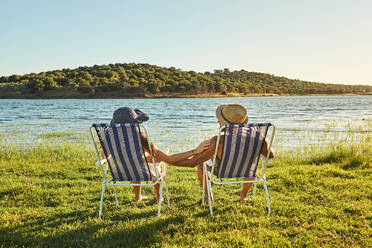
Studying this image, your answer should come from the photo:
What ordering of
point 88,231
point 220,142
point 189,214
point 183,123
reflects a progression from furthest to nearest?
point 183,123 → point 189,214 → point 220,142 → point 88,231

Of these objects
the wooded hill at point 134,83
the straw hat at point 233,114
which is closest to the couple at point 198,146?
the straw hat at point 233,114

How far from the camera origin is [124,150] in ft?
10.1

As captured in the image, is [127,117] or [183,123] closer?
[127,117]

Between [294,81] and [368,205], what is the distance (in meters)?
76.8

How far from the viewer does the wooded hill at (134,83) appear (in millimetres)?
50188

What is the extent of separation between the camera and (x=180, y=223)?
308 cm

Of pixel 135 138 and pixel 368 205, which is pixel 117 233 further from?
pixel 368 205

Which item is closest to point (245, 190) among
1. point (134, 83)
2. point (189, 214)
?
point (189, 214)

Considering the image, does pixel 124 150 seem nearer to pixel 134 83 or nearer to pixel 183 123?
pixel 183 123

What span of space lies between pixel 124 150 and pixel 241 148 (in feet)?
4.15

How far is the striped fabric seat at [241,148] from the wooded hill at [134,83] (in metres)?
47.0

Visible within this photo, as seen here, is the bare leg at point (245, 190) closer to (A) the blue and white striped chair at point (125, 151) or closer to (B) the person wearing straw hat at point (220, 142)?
(B) the person wearing straw hat at point (220, 142)

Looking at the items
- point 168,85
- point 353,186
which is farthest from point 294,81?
point 353,186

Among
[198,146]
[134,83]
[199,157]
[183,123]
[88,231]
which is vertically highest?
[134,83]
